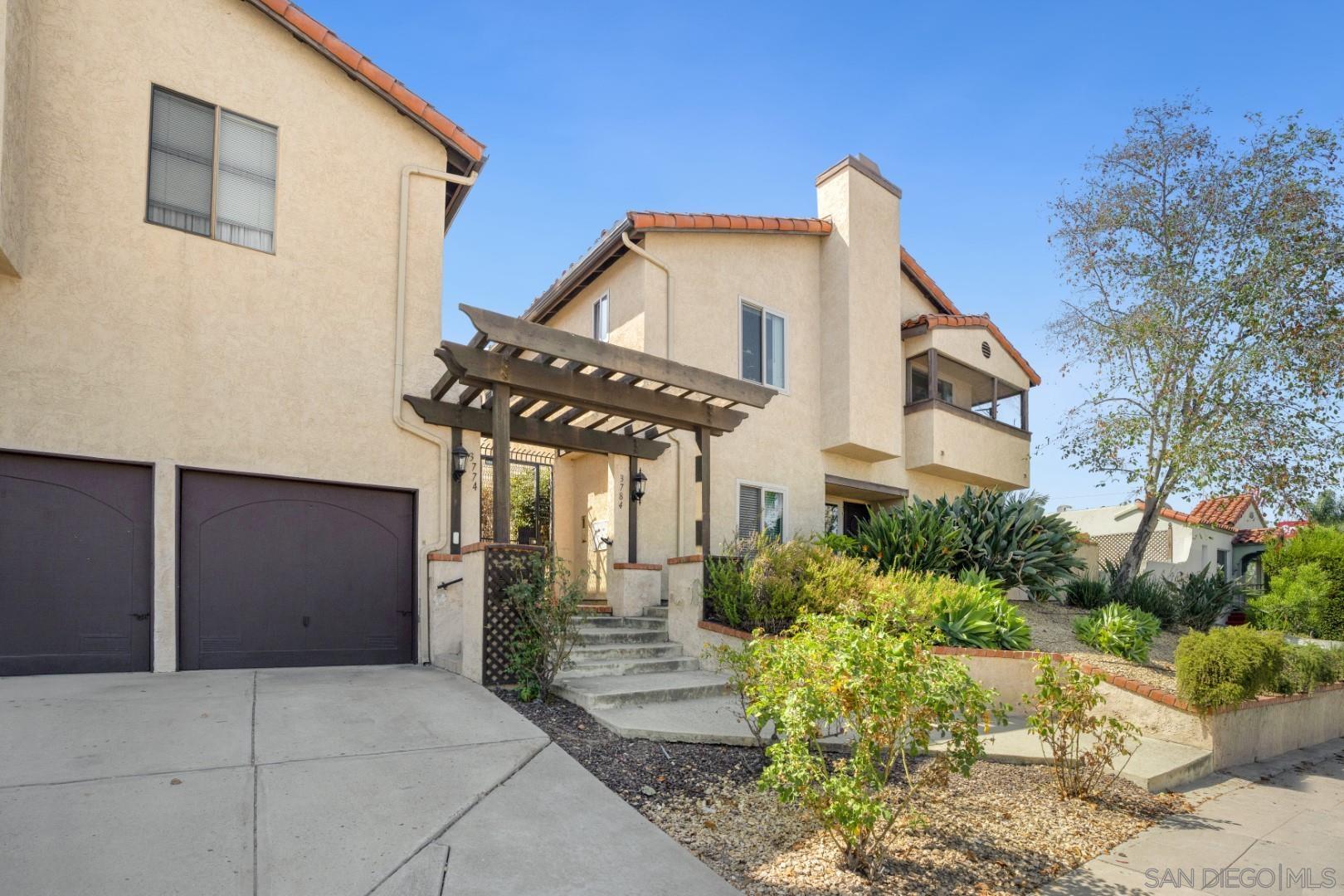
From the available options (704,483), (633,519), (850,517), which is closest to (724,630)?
(704,483)

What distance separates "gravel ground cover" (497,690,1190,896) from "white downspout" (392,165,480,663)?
2969mm

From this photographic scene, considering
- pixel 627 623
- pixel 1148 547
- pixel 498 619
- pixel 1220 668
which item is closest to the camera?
pixel 1220 668

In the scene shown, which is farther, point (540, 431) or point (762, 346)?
point (762, 346)

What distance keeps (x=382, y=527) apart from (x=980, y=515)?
8.78 m

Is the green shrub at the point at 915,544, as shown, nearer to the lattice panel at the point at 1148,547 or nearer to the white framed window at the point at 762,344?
the white framed window at the point at 762,344

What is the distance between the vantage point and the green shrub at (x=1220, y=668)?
729cm

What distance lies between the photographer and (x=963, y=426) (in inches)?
609

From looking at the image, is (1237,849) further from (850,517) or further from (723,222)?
(850,517)

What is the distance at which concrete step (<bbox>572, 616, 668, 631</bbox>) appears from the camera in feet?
31.7

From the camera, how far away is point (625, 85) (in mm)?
10000

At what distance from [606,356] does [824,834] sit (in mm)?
5013

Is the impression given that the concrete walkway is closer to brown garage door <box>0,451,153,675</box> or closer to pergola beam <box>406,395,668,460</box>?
A: pergola beam <box>406,395,668,460</box>

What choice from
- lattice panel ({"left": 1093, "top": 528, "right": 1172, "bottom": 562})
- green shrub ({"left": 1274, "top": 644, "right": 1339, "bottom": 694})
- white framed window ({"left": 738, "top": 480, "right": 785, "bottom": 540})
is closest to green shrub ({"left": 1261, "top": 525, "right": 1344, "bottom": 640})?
green shrub ({"left": 1274, "top": 644, "right": 1339, "bottom": 694})

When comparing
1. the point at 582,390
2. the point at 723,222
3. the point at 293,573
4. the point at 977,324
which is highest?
the point at 723,222
